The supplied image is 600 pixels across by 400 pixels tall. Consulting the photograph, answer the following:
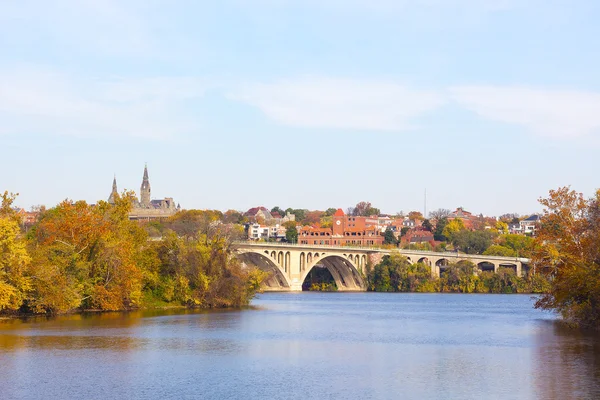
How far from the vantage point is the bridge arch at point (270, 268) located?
367 feet

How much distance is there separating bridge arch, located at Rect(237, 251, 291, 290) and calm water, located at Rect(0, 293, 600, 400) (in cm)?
5165

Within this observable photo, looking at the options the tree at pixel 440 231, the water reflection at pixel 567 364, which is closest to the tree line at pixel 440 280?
the tree at pixel 440 231

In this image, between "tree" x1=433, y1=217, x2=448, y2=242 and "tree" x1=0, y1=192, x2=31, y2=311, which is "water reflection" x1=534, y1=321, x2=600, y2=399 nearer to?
"tree" x1=0, y1=192, x2=31, y2=311

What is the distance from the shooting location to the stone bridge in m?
114

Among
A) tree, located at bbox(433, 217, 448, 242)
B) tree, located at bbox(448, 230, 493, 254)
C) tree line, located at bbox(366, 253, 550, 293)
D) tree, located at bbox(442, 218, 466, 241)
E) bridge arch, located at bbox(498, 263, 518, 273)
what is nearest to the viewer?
tree line, located at bbox(366, 253, 550, 293)

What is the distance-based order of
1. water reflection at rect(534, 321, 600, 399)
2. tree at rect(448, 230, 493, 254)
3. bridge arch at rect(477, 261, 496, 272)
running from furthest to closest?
tree at rect(448, 230, 493, 254) < bridge arch at rect(477, 261, 496, 272) < water reflection at rect(534, 321, 600, 399)

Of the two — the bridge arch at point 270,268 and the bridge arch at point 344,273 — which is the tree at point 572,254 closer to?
the bridge arch at point 270,268

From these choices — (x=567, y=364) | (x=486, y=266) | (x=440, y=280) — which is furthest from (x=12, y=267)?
(x=486, y=266)

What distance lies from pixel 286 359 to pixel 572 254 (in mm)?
21498

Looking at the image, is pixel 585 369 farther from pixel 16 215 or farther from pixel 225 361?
pixel 16 215

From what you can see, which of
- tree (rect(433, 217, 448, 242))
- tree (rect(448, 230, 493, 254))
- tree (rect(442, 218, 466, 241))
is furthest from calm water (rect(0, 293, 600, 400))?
tree (rect(433, 217, 448, 242))

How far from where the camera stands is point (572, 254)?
50969 mm

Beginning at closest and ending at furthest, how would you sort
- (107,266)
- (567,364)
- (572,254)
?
(567,364) < (572,254) < (107,266)

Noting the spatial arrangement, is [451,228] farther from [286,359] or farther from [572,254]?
[286,359]
